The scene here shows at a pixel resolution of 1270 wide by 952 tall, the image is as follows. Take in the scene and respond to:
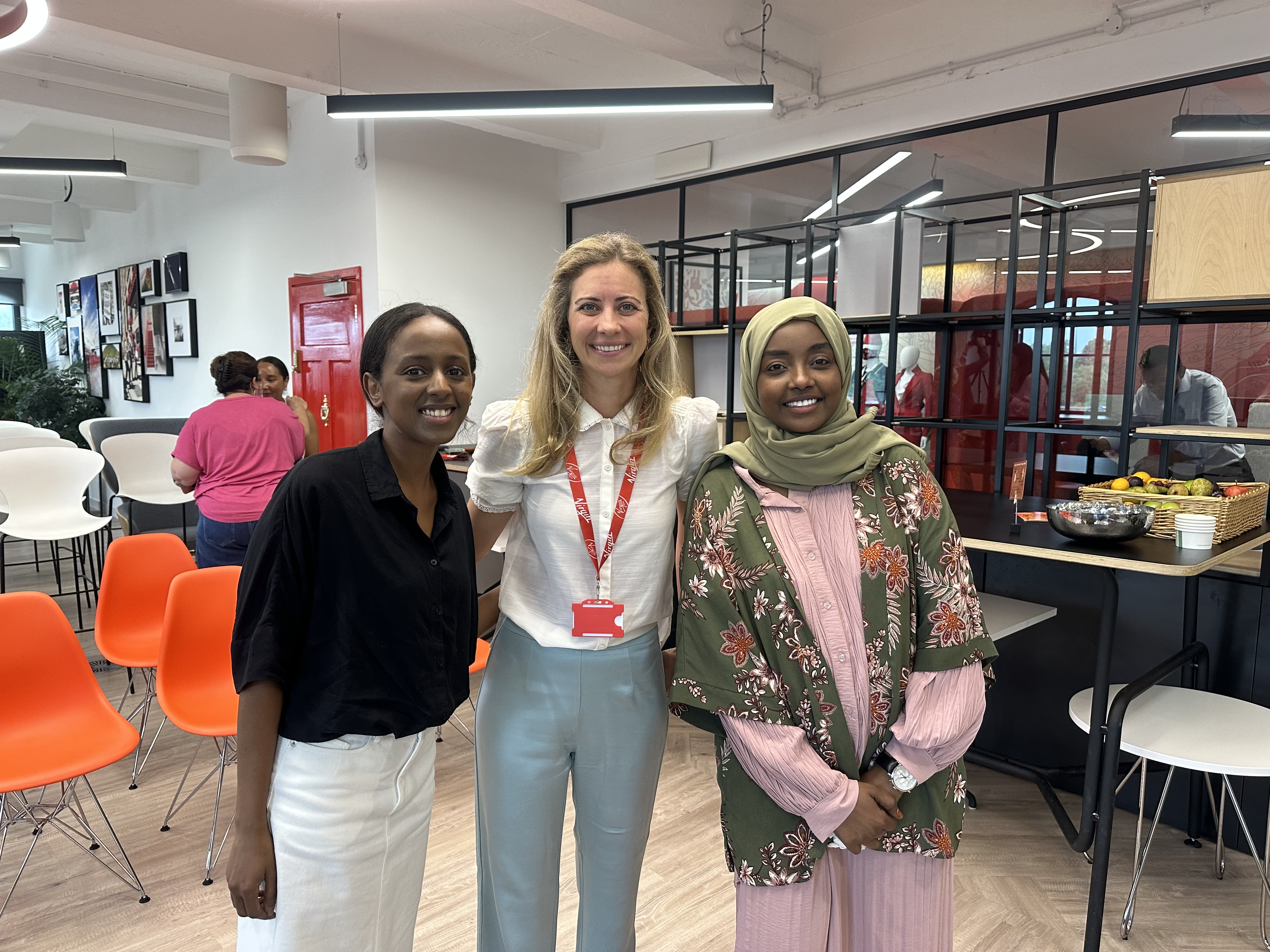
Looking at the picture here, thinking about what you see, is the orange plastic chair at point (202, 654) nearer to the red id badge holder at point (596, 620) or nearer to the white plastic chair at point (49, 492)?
the red id badge holder at point (596, 620)

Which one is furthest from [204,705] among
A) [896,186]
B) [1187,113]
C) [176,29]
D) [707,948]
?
[1187,113]

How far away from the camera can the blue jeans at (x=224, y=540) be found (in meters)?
3.49

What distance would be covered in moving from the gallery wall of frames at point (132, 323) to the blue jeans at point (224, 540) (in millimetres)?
5592

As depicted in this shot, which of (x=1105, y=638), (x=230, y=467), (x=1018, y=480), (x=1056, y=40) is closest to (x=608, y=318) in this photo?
(x=1105, y=638)

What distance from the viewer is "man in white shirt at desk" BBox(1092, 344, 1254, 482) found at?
3.55 m

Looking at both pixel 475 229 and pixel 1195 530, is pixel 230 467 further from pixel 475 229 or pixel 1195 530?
pixel 1195 530

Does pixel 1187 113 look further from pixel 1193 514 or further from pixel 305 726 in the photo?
pixel 305 726

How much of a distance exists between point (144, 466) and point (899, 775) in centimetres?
569

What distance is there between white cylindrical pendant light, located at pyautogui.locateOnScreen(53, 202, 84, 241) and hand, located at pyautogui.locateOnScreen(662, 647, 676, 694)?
10.5 metres

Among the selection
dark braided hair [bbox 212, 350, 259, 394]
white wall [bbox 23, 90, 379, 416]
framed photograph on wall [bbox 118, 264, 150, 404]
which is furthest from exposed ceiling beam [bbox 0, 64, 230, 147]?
dark braided hair [bbox 212, 350, 259, 394]

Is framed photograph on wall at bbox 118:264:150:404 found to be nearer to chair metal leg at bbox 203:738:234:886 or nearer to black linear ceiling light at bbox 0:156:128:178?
black linear ceiling light at bbox 0:156:128:178

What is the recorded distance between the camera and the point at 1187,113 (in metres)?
3.79

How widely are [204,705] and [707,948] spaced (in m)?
1.67

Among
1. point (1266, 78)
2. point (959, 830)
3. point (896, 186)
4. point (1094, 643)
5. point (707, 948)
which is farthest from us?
point (896, 186)
